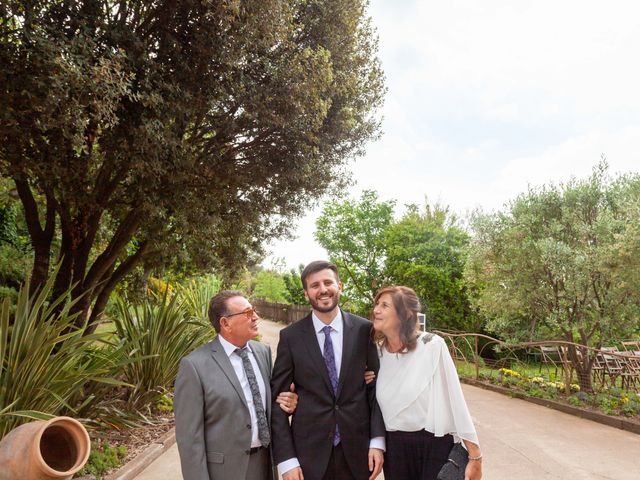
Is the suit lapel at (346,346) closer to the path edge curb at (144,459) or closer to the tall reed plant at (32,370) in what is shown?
the tall reed plant at (32,370)

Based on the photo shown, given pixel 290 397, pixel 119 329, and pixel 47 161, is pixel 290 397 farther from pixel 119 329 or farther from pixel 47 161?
pixel 47 161

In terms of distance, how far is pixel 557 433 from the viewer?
7.59 m

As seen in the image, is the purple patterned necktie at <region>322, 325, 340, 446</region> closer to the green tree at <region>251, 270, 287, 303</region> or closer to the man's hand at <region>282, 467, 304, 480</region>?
→ the man's hand at <region>282, 467, 304, 480</region>

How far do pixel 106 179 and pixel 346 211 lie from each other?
1766 cm

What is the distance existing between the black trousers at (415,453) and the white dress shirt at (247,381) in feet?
2.43

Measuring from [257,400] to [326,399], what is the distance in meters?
0.38

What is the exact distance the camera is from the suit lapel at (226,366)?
2.89 metres

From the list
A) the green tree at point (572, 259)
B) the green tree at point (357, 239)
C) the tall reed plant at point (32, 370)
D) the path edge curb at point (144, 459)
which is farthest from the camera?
the green tree at point (357, 239)

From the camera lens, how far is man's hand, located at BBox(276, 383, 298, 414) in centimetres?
290

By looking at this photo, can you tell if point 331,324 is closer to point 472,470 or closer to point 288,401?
point 288,401

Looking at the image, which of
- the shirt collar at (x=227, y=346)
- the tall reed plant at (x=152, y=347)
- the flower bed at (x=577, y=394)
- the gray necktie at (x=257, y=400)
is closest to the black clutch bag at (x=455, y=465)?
the gray necktie at (x=257, y=400)

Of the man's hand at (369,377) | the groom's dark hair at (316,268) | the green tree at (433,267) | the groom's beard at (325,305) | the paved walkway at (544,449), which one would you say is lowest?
the paved walkway at (544,449)

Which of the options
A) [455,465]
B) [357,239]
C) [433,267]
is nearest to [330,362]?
[455,465]

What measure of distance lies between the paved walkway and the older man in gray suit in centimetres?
311
